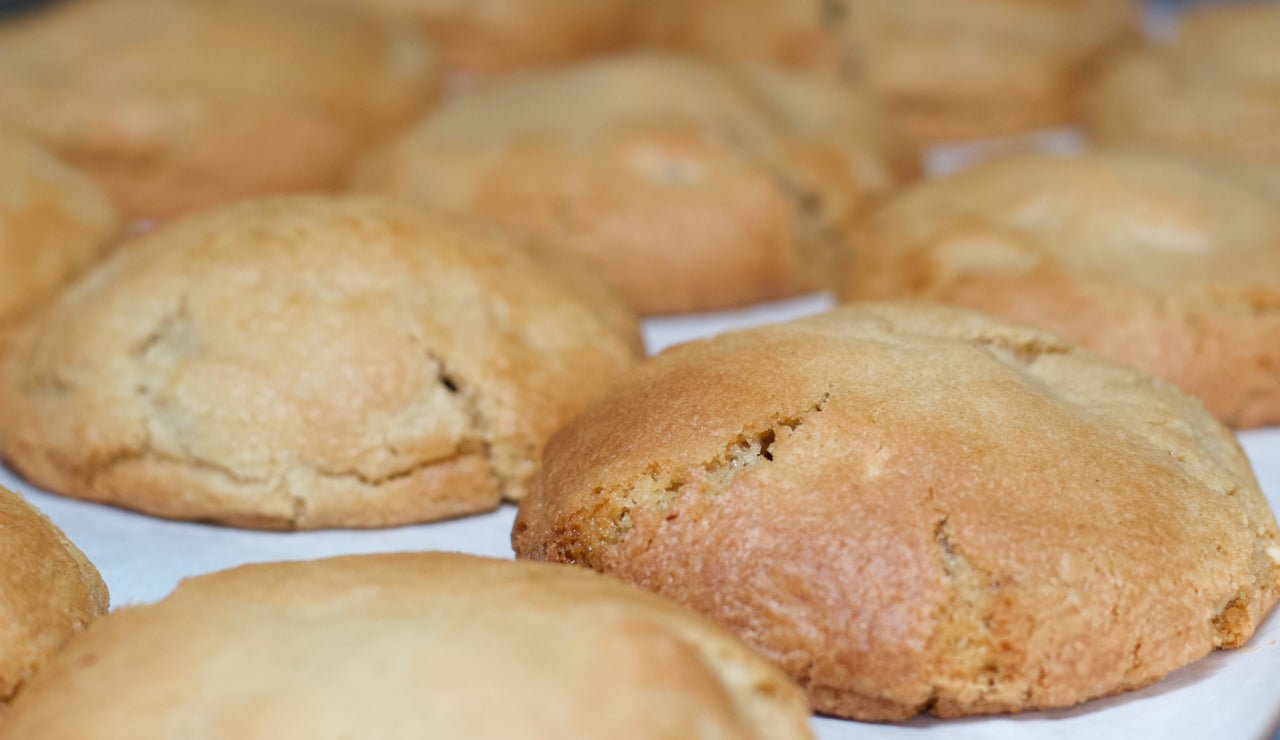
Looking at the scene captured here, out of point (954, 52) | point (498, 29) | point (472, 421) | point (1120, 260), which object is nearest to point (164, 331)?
point (472, 421)

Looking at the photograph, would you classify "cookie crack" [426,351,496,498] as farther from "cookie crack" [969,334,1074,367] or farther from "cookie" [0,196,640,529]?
"cookie crack" [969,334,1074,367]

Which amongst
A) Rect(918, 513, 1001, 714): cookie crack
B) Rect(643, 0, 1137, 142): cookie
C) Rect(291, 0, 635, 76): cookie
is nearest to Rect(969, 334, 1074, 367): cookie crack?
Rect(918, 513, 1001, 714): cookie crack

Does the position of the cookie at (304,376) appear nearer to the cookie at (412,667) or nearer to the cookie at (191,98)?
the cookie at (412,667)

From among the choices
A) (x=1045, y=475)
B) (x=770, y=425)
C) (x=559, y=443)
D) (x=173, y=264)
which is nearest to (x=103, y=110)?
(x=173, y=264)

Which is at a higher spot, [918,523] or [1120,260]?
[918,523]

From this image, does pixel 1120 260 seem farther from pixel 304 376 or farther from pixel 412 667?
pixel 412 667

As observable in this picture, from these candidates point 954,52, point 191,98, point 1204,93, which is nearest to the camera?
point 191,98

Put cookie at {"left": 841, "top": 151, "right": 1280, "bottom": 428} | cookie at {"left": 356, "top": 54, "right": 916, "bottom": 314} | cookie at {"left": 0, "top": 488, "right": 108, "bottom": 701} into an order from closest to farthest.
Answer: cookie at {"left": 0, "top": 488, "right": 108, "bottom": 701} → cookie at {"left": 841, "top": 151, "right": 1280, "bottom": 428} → cookie at {"left": 356, "top": 54, "right": 916, "bottom": 314}
